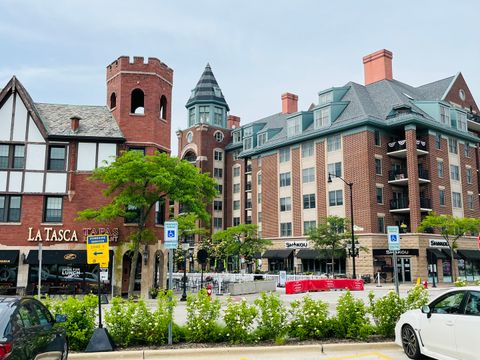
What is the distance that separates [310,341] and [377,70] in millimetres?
50019

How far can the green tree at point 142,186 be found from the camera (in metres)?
26.0

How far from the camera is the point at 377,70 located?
184 feet

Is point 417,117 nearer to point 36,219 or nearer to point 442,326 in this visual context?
point 36,219

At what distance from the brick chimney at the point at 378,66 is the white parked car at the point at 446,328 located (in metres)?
49.4

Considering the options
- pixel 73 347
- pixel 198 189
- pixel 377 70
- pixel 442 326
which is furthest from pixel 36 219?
pixel 377 70

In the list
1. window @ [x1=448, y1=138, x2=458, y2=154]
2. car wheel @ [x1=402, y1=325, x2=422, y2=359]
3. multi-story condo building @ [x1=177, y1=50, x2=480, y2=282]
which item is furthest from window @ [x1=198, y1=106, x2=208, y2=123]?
car wheel @ [x1=402, y1=325, x2=422, y2=359]

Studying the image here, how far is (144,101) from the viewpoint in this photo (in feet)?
102

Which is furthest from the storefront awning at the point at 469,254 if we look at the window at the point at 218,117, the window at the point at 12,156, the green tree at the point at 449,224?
the window at the point at 218,117

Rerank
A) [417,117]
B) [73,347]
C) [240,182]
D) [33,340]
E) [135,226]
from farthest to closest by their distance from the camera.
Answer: [240,182]
[417,117]
[135,226]
[73,347]
[33,340]

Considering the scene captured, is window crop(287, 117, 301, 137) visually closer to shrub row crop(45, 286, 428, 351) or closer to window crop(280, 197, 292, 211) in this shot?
window crop(280, 197, 292, 211)

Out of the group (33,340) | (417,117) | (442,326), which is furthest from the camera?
(417,117)

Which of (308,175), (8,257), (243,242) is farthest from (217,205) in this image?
(8,257)

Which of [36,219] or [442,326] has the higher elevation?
[36,219]

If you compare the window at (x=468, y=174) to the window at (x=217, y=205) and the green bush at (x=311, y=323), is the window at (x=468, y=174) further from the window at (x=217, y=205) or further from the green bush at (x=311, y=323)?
the green bush at (x=311, y=323)
